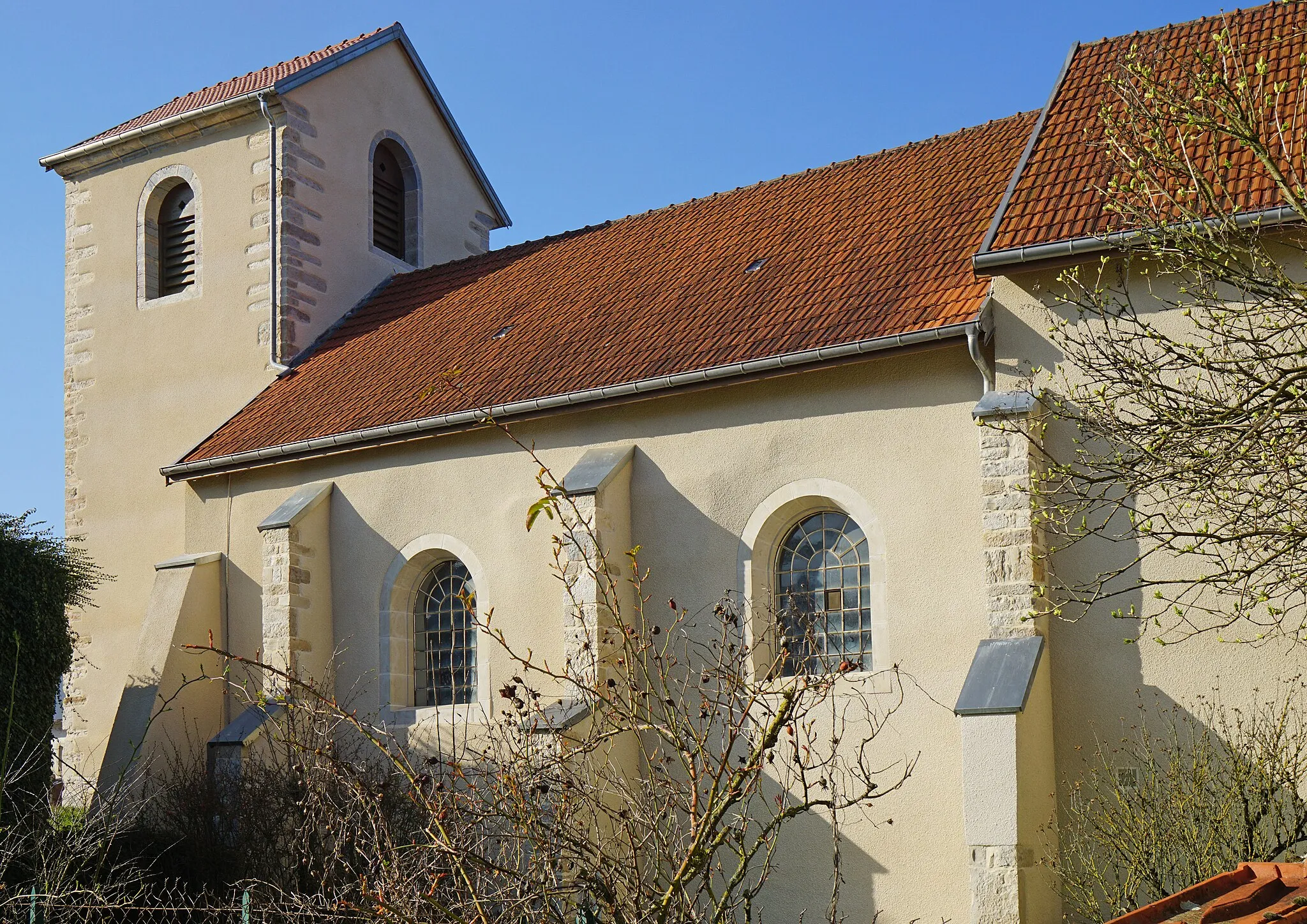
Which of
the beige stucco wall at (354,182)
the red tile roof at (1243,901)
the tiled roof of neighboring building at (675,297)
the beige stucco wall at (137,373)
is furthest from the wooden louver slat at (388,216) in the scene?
the red tile roof at (1243,901)

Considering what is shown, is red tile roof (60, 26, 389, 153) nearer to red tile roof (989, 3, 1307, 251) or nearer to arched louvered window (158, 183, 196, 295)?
arched louvered window (158, 183, 196, 295)

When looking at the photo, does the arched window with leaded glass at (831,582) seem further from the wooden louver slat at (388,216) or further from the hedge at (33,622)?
the wooden louver slat at (388,216)

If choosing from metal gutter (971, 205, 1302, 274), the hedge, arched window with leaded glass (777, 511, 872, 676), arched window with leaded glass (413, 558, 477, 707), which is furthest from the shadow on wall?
the hedge

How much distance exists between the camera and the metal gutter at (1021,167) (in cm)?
1079

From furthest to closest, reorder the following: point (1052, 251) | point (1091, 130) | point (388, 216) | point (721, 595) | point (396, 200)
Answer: point (396, 200) → point (388, 216) → point (721, 595) → point (1091, 130) → point (1052, 251)

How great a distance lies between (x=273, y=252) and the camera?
56.5 ft

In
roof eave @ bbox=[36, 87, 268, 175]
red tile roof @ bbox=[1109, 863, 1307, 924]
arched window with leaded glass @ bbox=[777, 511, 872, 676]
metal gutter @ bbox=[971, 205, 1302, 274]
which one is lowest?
red tile roof @ bbox=[1109, 863, 1307, 924]

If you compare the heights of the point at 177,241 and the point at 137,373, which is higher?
the point at 177,241

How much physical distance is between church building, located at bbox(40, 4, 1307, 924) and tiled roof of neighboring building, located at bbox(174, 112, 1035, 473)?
0.06 metres

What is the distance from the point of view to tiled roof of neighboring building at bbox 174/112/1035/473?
40.1 feet

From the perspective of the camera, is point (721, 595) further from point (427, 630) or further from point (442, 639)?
point (427, 630)

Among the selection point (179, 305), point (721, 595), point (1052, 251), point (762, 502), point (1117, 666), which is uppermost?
point (179, 305)

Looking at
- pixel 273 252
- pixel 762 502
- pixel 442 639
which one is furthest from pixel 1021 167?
pixel 273 252

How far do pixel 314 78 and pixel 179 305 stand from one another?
342 cm
